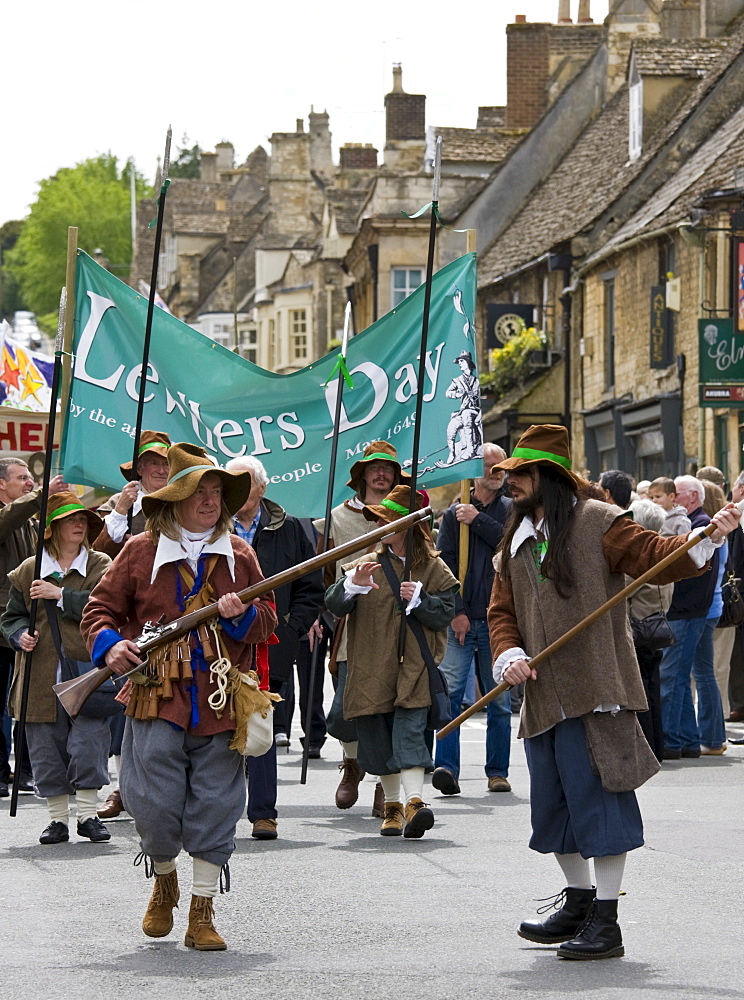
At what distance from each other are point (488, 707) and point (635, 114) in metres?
24.5

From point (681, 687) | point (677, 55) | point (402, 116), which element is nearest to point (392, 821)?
point (681, 687)

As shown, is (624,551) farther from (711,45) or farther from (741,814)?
(711,45)

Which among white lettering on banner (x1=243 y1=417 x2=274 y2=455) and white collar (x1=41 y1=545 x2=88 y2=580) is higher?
white lettering on banner (x1=243 y1=417 x2=274 y2=455)

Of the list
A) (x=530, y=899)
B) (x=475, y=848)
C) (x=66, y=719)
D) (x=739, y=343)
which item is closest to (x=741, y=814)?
(x=475, y=848)

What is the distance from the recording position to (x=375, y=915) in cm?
732

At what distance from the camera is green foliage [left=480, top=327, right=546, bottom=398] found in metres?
36.4

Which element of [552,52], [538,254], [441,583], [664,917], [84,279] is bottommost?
[664,917]

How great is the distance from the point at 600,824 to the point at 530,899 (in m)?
1.21

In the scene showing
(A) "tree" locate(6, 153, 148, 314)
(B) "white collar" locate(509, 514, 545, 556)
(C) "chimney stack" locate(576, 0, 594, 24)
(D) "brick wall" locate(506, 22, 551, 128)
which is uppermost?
(A) "tree" locate(6, 153, 148, 314)

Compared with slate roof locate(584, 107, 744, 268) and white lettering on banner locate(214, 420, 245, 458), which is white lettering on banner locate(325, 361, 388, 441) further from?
slate roof locate(584, 107, 744, 268)

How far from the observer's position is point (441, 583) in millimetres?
9992

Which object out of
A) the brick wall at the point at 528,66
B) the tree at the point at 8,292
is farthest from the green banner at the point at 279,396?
the tree at the point at 8,292

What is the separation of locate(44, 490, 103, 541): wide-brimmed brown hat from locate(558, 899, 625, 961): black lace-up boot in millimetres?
4206

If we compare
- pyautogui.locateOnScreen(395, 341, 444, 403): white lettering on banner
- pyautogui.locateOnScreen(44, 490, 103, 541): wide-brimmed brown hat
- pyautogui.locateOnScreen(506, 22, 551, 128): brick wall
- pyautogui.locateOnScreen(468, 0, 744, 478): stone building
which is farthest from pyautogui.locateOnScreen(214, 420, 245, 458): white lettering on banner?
pyautogui.locateOnScreen(506, 22, 551, 128): brick wall
